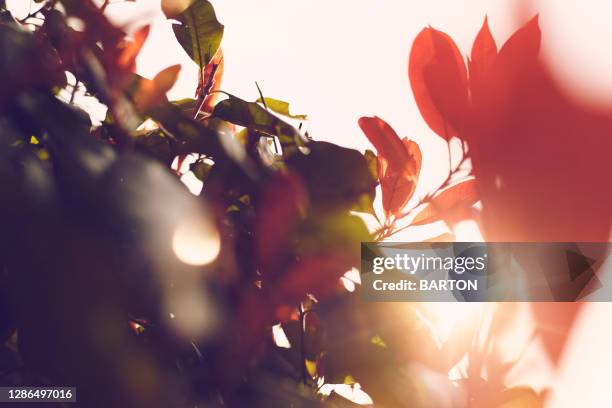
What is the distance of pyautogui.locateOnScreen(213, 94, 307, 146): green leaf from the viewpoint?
525 millimetres

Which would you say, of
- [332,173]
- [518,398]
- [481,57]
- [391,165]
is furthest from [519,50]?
[518,398]

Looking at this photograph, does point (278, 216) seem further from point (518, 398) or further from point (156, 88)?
point (518, 398)

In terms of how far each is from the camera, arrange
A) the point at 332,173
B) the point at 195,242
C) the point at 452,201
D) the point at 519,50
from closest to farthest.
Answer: the point at 195,242, the point at 332,173, the point at 519,50, the point at 452,201

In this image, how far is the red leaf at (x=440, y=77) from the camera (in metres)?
0.65

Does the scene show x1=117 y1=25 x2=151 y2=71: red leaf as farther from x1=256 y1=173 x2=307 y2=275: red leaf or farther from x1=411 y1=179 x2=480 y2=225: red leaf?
x1=411 y1=179 x2=480 y2=225: red leaf

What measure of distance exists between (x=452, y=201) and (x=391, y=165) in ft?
0.33

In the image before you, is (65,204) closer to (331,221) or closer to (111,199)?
(111,199)

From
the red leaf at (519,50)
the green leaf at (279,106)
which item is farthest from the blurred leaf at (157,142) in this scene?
Answer: the red leaf at (519,50)

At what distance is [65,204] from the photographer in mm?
339

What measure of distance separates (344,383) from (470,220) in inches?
9.9

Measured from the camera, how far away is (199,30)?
70 centimetres

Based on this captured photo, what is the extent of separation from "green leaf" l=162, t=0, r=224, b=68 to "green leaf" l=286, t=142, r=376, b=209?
289mm

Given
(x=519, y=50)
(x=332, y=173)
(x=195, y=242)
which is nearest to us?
(x=195, y=242)

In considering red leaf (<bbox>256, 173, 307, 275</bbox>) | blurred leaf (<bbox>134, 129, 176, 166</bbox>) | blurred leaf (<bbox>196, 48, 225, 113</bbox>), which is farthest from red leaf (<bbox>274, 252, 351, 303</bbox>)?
blurred leaf (<bbox>196, 48, 225, 113</bbox>)
